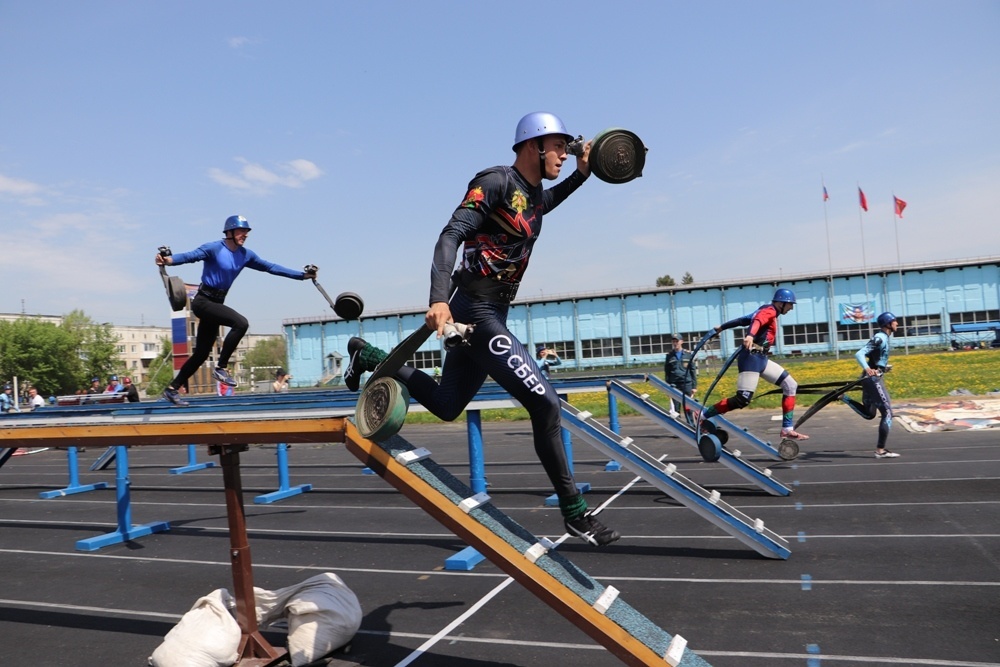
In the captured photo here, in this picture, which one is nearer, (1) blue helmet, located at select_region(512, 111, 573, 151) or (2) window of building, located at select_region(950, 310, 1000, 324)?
(1) blue helmet, located at select_region(512, 111, 573, 151)

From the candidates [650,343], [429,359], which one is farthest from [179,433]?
[650,343]

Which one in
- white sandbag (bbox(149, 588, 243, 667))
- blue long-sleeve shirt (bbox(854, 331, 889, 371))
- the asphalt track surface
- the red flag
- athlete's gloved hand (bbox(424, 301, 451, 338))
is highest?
the red flag

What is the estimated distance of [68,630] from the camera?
561 centimetres

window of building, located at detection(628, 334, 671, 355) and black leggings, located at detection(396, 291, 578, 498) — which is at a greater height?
black leggings, located at detection(396, 291, 578, 498)

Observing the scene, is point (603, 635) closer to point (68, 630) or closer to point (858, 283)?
point (68, 630)

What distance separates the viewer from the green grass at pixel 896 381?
21328mm

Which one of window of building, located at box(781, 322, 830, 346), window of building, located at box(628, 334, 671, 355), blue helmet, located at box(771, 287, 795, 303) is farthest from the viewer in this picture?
window of building, located at box(628, 334, 671, 355)

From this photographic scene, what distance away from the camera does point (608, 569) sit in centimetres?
639

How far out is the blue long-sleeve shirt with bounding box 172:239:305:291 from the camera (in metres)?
7.15

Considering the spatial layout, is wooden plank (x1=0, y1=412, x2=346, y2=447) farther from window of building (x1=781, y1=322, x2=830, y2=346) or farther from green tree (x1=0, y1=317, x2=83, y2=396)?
green tree (x1=0, y1=317, x2=83, y2=396)

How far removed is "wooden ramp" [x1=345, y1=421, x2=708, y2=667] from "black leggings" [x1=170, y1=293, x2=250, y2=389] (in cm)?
409

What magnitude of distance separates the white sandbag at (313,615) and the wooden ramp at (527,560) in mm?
1391

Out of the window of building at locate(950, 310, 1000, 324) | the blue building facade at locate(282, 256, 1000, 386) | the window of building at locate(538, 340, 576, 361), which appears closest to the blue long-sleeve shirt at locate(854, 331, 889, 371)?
the blue building facade at locate(282, 256, 1000, 386)

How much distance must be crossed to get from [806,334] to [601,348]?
14536 mm
